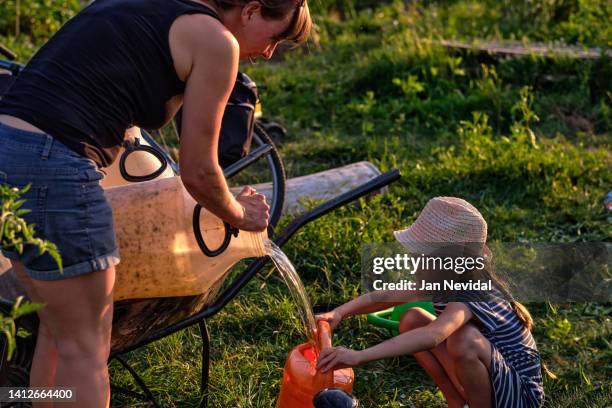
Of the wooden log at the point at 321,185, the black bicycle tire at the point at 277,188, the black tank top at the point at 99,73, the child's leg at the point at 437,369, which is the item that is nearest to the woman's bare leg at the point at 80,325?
the black tank top at the point at 99,73

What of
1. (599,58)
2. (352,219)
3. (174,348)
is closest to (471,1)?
(599,58)

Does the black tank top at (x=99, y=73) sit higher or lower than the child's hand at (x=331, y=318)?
higher

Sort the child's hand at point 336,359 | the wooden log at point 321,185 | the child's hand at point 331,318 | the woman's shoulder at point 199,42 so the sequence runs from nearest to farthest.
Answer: the woman's shoulder at point 199,42, the child's hand at point 336,359, the child's hand at point 331,318, the wooden log at point 321,185

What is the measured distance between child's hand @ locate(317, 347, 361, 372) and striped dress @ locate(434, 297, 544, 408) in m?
0.40

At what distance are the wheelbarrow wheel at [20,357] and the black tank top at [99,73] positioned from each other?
51 cm

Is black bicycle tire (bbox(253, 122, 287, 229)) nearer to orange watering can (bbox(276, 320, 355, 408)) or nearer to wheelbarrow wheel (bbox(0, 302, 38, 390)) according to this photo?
orange watering can (bbox(276, 320, 355, 408))

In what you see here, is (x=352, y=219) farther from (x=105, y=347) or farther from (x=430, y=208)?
(x=105, y=347)

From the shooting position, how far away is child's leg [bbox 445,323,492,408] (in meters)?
2.78

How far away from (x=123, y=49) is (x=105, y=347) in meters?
0.73

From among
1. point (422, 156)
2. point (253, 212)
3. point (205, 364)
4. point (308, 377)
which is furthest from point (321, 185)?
point (253, 212)

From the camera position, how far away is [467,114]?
5.77m

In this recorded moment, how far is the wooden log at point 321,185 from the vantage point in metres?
4.44

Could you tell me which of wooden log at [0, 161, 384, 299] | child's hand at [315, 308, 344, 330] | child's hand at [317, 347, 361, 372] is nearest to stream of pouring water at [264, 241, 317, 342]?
child's hand at [315, 308, 344, 330]

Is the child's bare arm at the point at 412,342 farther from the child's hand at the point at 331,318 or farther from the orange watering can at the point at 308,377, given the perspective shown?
the child's hand at the point at 331,318
